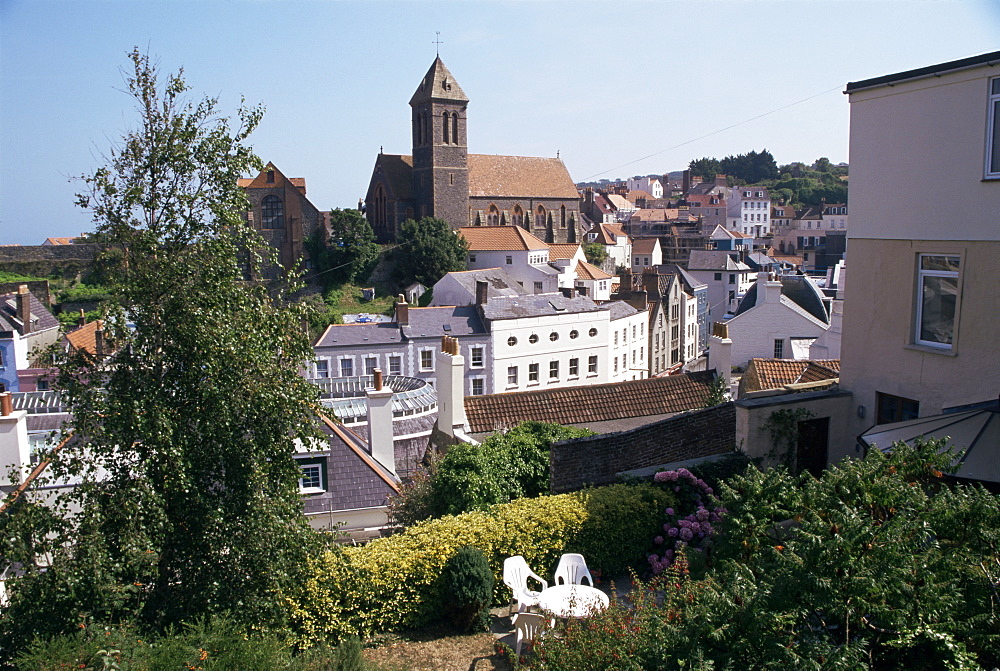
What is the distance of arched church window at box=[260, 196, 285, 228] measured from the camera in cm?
7031

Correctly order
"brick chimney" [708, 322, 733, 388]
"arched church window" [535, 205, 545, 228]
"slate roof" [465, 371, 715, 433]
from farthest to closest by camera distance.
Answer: "arched church window" [535, 205, 545, 228] < "brick chimney" [708, 322, 733, 388] < "slate roof" [465, 371, 715, 433]

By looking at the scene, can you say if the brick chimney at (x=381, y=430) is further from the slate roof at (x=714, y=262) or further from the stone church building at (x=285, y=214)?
the stone church building at (x=285, y=214)

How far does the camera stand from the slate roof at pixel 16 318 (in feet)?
119

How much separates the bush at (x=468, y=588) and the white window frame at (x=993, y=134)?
7996 mm

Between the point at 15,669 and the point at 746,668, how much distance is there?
19.2ft

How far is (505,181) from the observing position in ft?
282

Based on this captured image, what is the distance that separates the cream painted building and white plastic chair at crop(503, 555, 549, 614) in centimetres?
580

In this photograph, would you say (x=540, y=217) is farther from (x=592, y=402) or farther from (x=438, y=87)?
(x=592, y=402)

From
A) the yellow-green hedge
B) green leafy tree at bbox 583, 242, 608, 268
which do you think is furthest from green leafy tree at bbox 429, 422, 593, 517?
green leafy tree at bbox 583, 242, 608, 268

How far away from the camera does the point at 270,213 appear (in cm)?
7050

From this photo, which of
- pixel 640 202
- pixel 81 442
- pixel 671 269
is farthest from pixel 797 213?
pixel 81 442

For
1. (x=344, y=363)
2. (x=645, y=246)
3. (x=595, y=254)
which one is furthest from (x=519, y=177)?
(x=344, y=363)

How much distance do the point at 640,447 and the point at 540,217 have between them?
254 feet

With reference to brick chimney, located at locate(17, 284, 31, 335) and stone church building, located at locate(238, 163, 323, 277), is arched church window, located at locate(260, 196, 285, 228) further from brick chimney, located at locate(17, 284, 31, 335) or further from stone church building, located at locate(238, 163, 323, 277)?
brick chimney, located at locate(17, 284, 31, 335)
